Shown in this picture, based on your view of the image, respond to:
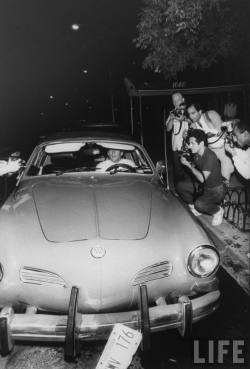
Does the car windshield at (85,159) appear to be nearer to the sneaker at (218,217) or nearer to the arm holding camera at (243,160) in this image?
the arm holding camera at (243,160)

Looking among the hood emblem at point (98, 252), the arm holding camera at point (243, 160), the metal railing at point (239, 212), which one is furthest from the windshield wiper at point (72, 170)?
the metal railing at point (239, 212)

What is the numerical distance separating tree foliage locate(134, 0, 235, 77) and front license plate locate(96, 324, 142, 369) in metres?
6.33

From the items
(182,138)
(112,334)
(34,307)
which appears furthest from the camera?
(182,138)

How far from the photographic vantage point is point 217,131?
21.8 feet

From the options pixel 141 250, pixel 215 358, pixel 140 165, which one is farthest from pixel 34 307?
pixel 140 165

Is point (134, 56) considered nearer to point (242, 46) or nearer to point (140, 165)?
point (242, 46)

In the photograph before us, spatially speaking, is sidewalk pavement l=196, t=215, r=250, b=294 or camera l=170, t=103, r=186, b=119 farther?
camera l=170, t=103, r=186, b=119

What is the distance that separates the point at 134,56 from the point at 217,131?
11.9 meters

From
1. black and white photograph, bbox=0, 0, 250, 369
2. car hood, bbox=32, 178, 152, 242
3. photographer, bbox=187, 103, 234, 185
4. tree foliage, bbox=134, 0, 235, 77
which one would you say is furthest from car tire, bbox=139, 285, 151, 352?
tree foliage, bbox=134, 0, 235, 77

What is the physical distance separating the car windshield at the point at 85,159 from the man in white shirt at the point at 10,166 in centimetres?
52

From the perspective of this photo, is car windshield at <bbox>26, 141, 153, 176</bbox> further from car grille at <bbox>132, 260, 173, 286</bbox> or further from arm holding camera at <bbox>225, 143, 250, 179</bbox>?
car grille at <bbox>132, 260, 173, 286</bbox>

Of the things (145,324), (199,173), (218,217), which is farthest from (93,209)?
(199,173)

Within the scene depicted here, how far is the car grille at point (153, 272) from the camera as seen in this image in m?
2.83

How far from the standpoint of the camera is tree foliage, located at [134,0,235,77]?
7.36m
